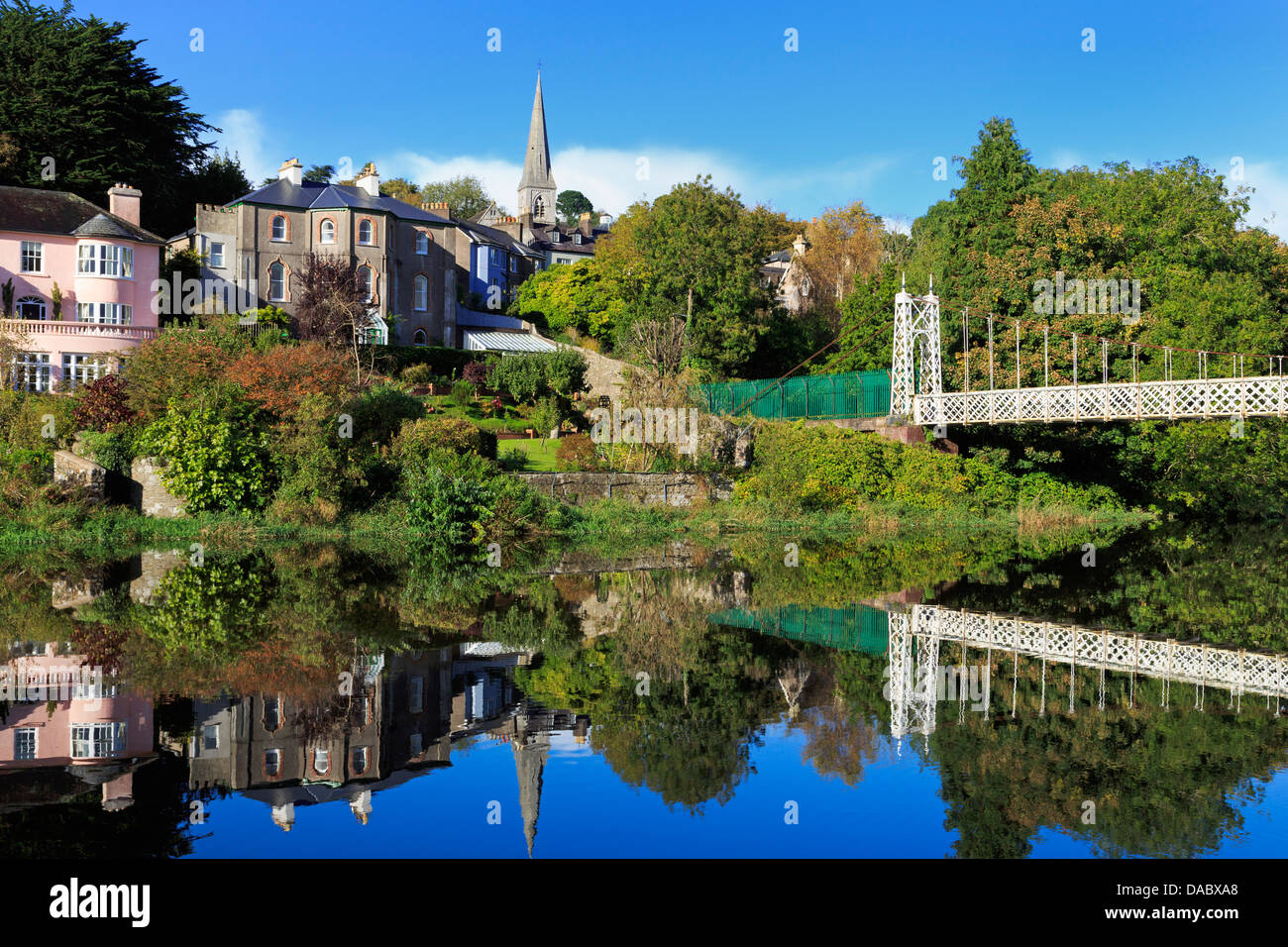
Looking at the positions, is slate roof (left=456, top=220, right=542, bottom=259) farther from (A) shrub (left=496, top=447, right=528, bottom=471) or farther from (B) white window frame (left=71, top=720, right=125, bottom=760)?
(B) white window frame (left=71, top=720, right=125, bottom=760)

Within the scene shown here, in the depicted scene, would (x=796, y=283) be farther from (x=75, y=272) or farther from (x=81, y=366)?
(x=81, y=366)

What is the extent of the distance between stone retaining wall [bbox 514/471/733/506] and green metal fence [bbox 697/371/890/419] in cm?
379

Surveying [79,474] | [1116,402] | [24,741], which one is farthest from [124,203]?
[24,741]

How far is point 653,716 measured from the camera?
366 inches

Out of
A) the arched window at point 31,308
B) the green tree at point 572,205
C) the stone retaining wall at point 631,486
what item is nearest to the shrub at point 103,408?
the stone retaining wall at point 631,486

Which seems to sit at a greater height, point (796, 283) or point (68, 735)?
point (796, 283)

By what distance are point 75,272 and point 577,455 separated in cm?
1980

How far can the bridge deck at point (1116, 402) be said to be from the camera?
3017cm

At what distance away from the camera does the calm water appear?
21.8ft

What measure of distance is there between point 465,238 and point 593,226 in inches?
1722

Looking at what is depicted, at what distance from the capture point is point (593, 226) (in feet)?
338
